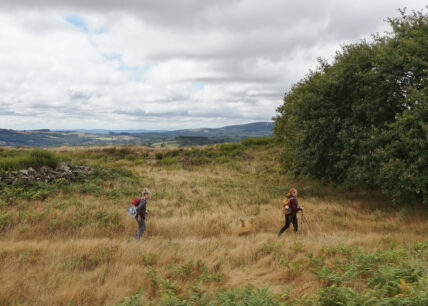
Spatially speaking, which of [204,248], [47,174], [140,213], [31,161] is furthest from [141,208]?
[31,161]

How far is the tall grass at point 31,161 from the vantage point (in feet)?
51.9

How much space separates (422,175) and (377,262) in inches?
271

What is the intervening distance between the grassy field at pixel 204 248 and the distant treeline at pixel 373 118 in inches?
69.2

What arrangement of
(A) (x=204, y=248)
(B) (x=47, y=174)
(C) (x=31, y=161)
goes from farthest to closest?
(C) (x=31, y=161) → (B) (x=47, y=174) → (A) (x=204, y=248)

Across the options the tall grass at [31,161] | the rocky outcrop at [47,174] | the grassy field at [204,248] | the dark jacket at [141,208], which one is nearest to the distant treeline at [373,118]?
the grassy field at [204,248]

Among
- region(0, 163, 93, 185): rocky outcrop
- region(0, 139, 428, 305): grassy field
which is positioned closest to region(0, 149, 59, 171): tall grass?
region(0, 163, 93, 185): rocky outcrop

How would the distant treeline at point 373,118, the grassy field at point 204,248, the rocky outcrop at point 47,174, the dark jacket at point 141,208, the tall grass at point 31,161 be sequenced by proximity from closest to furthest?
the grassy field at point 204,248 < the dark jacket at point 141,208 < the distant treeline at point 373,118 < the rocky outcrop at point 47,174 < the tall grass at point 31,161

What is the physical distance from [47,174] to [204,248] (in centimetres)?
1277

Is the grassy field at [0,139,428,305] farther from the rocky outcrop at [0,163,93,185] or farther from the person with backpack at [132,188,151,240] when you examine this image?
the rocky outcrop at [0,163,93,185]

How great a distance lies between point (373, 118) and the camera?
13742mm

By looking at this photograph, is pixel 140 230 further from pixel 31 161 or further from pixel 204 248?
A: pixel 31 161

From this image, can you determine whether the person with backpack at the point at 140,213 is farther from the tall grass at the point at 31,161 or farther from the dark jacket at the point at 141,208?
the tall grass at the point at 31,161

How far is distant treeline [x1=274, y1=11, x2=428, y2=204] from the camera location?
1148 cm

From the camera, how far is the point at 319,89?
15.9m
